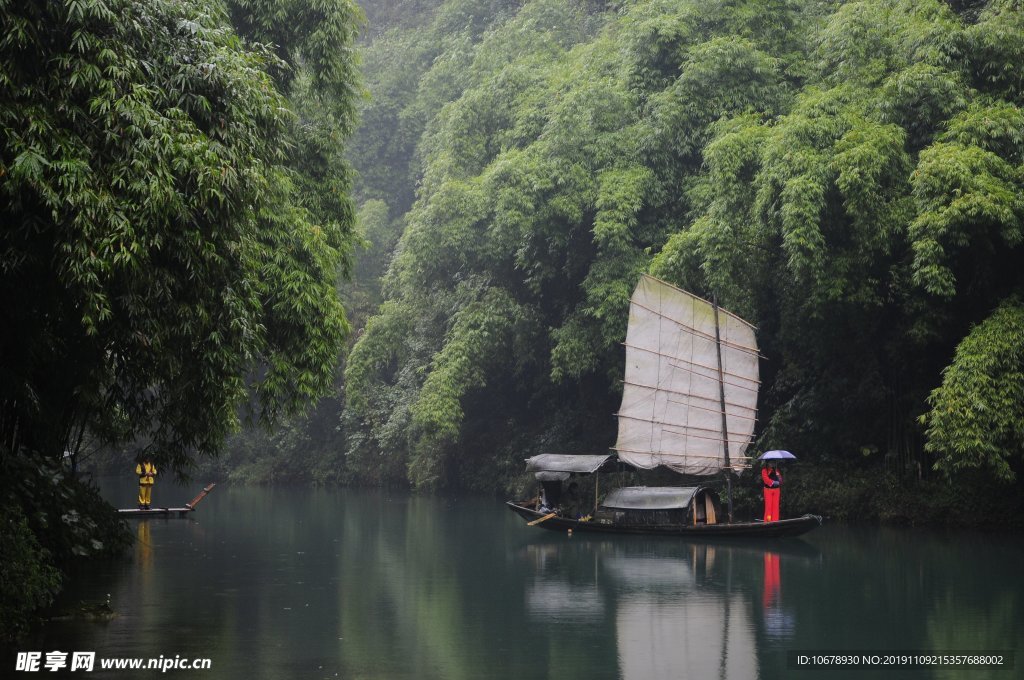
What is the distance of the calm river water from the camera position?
7152 millimetres

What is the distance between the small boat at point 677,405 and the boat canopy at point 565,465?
21 millimetres

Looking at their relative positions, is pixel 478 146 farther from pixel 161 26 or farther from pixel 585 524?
pixel 161 26

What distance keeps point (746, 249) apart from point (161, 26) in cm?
985

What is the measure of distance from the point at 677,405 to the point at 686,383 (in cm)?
34

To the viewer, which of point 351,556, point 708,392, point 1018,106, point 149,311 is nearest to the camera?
point 149,311

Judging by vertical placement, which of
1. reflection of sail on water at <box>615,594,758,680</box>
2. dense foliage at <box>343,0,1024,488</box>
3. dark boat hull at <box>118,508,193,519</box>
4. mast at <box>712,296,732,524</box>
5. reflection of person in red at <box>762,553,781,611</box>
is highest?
dense foliage at <box>343,0,1024,488</box>

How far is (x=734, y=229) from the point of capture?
16.0 meters

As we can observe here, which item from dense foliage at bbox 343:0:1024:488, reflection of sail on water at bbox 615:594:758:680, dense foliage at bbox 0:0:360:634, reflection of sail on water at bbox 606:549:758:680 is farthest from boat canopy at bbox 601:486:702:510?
dense foliage at bbox 0:0:360:634

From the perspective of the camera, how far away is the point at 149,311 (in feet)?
25.4

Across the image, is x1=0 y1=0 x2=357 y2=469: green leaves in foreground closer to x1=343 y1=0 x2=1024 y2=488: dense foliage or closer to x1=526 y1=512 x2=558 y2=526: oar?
x1=526 y1=512 x2=558 y2=526: oar

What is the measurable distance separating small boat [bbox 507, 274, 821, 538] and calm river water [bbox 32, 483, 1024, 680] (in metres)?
0.79

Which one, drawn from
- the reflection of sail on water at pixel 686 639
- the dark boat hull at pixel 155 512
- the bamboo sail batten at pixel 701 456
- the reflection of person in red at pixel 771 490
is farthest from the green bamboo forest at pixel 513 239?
the reflection of sail on water at pixel 686 639

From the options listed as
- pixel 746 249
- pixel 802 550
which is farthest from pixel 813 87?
pixel 802 550

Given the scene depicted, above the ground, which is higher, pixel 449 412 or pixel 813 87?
pixel 813 87
